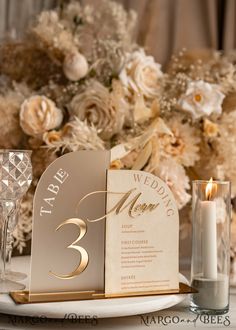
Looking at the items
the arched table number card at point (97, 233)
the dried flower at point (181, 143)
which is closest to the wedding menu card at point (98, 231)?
the arched table number card at point (97, 233)

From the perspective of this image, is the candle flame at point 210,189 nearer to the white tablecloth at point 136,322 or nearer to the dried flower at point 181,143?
the white tablecloth at point 136,322

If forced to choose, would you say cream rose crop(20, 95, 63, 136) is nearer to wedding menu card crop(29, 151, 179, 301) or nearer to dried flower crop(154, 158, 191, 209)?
dried flower crop(154, 158, 191, 209)

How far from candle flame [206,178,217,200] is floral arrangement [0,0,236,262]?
231mm

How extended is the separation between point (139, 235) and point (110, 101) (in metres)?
0.47

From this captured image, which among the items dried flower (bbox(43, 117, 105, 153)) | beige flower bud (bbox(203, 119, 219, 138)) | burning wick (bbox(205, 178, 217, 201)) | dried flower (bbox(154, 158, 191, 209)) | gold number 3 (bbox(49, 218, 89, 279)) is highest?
beige flower bud (bbox(203, 119, 219, 138))

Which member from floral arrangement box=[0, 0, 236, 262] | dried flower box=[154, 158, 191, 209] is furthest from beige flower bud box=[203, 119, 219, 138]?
dried flower box=[154, 158, 191, 209]

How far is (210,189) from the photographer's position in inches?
32.5

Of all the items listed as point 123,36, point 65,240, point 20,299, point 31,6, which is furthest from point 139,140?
point 31,6

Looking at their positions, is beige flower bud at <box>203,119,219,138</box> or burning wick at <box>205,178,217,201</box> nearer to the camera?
burning wick at <box>205,178,217,201</box>

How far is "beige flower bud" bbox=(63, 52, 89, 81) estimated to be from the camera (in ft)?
4.05

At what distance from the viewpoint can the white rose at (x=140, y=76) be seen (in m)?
1.24

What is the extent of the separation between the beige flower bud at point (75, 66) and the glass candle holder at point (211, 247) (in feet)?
1.75

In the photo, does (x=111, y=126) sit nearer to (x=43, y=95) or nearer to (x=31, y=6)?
(x=43, y=95)

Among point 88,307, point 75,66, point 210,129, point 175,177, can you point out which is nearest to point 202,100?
point 210,129
